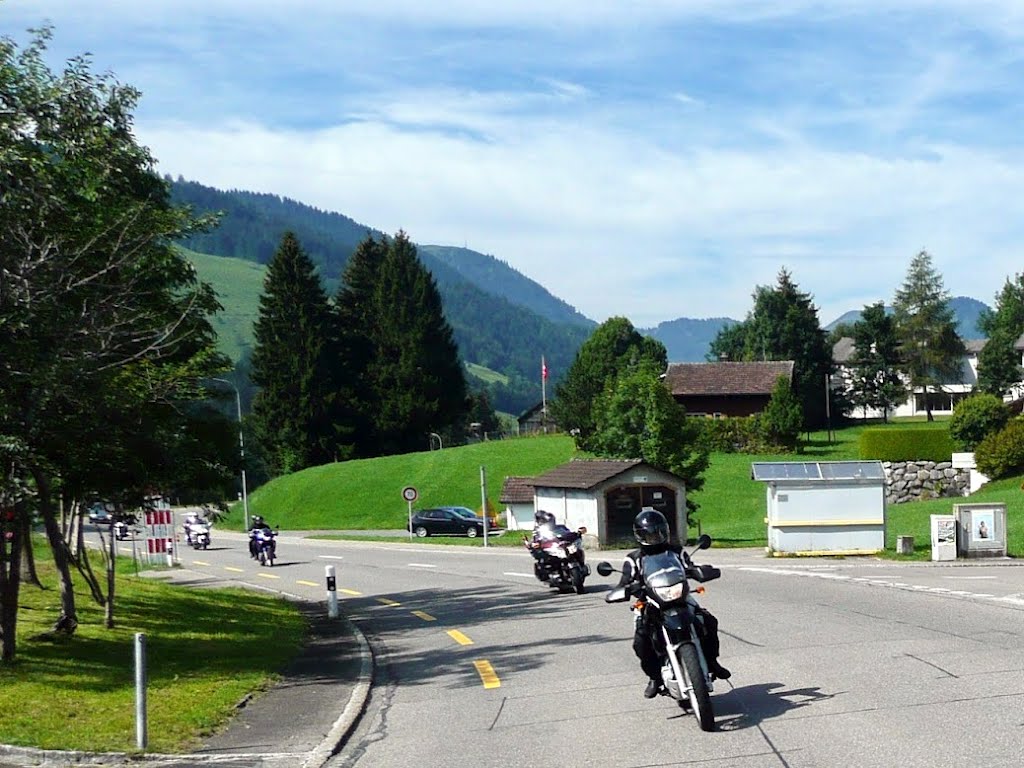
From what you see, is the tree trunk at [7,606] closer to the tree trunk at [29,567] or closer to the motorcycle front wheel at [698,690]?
the tree trunk at [29,567]

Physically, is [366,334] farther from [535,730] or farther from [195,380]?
[535,730]

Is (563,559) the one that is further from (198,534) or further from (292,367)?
(292,367)

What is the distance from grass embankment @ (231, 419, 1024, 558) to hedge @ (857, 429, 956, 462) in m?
4.32

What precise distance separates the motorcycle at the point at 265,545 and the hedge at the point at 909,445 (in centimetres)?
3632

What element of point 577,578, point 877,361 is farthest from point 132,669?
point 877,361

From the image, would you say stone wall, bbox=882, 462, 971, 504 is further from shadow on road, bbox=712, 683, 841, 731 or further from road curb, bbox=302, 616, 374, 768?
shadow on road, bbox=712, 683, 841, 731

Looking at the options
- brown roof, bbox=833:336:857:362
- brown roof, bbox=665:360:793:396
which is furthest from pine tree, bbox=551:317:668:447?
brown roof, bbox=833:336:857:362

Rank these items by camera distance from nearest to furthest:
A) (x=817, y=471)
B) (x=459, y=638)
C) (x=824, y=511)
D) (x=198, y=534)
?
(x=459, y=638) → (x=824, y=511) → (x=817, y=471) → (x=198, y=534)

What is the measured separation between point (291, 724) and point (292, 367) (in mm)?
81372

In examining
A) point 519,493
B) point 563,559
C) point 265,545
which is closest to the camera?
point 563,559

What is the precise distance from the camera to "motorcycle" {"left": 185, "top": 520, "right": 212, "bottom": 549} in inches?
2290

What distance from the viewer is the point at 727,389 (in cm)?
9338

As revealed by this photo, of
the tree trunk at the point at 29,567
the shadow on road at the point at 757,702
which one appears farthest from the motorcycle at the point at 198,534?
the shadow on road at the point at 757,702

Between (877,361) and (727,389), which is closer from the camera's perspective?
(727,389)
